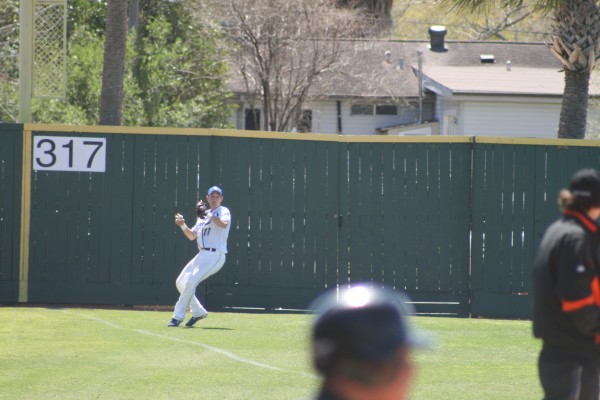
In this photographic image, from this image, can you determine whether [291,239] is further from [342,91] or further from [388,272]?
[342,91]

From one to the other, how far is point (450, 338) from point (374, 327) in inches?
411

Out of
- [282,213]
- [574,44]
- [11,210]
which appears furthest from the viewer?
[574,44]

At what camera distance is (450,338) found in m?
12.4

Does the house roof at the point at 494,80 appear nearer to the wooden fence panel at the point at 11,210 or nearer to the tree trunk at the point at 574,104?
the tree trunk at the point at 574,104

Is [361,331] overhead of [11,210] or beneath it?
overhead

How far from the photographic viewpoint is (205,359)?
33.4 feet

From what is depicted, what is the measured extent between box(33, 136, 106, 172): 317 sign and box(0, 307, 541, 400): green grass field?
8.15 ft

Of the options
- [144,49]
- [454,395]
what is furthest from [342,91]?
[454,395]

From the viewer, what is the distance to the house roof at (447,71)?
32156 mm

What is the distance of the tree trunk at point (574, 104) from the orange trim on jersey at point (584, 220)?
11610 millimetres

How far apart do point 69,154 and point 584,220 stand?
11411 millimetres

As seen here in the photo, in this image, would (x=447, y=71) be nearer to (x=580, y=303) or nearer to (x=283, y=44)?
(x=283, y=44)

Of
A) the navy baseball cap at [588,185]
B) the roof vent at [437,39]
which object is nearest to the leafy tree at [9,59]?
the roof vent at [437,39]

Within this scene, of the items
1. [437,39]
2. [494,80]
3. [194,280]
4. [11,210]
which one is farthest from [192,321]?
[437,39]
